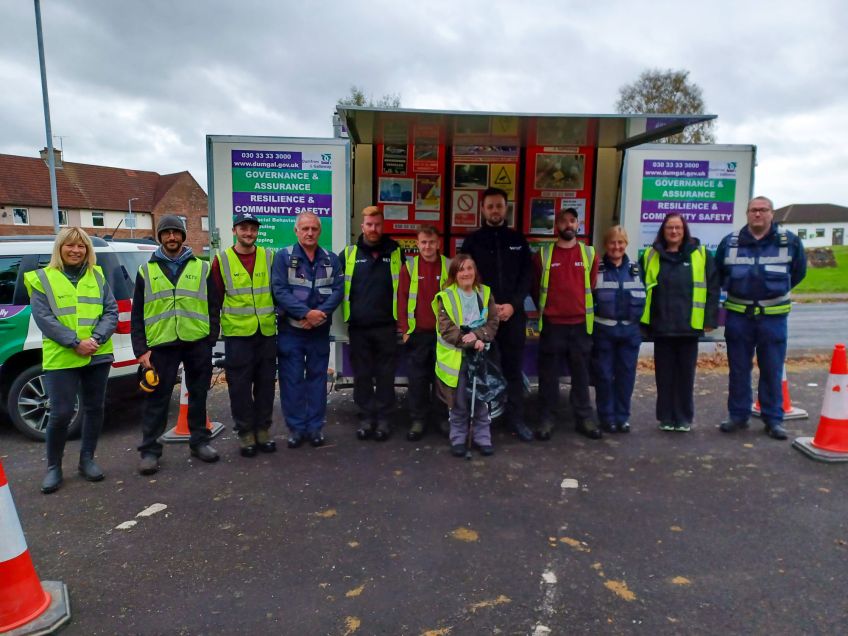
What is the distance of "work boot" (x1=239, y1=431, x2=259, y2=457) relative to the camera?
4.85 metres

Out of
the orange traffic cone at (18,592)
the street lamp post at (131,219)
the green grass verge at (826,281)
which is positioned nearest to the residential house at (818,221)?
the green grass verge at (826,281)

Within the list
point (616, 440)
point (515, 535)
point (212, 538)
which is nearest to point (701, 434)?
point (616, 440)

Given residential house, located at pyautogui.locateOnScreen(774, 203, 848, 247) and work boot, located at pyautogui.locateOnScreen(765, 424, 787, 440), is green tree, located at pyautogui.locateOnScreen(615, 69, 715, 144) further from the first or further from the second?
residential house, located at pyautogui.locateOnScreen(774, 203, 848, 247)

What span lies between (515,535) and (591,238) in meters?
3.88

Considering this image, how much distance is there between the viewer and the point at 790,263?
505cm

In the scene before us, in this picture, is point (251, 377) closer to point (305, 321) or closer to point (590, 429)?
point (305, 321)

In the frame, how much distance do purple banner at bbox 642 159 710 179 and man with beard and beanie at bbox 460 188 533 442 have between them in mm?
1632

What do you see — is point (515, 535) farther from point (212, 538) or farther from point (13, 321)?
point (13, 321)

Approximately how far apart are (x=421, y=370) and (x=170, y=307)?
7.14 feet

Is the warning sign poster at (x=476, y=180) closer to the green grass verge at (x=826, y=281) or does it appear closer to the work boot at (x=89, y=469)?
the work boot at (x=89, y=469)

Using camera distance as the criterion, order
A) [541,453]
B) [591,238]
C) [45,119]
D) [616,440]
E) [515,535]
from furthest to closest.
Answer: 1. [45,119]
2. [591,238]
3. [616,440]
4. [541,453]
5. [515,535]

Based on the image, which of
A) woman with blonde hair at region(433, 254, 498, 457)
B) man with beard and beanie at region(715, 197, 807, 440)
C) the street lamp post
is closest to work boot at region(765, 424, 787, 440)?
man with beard and beanie at region(715, 197, 807, 440)

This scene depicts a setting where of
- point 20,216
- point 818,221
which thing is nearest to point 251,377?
point 20,216

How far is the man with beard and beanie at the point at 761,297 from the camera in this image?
16.5 ft
